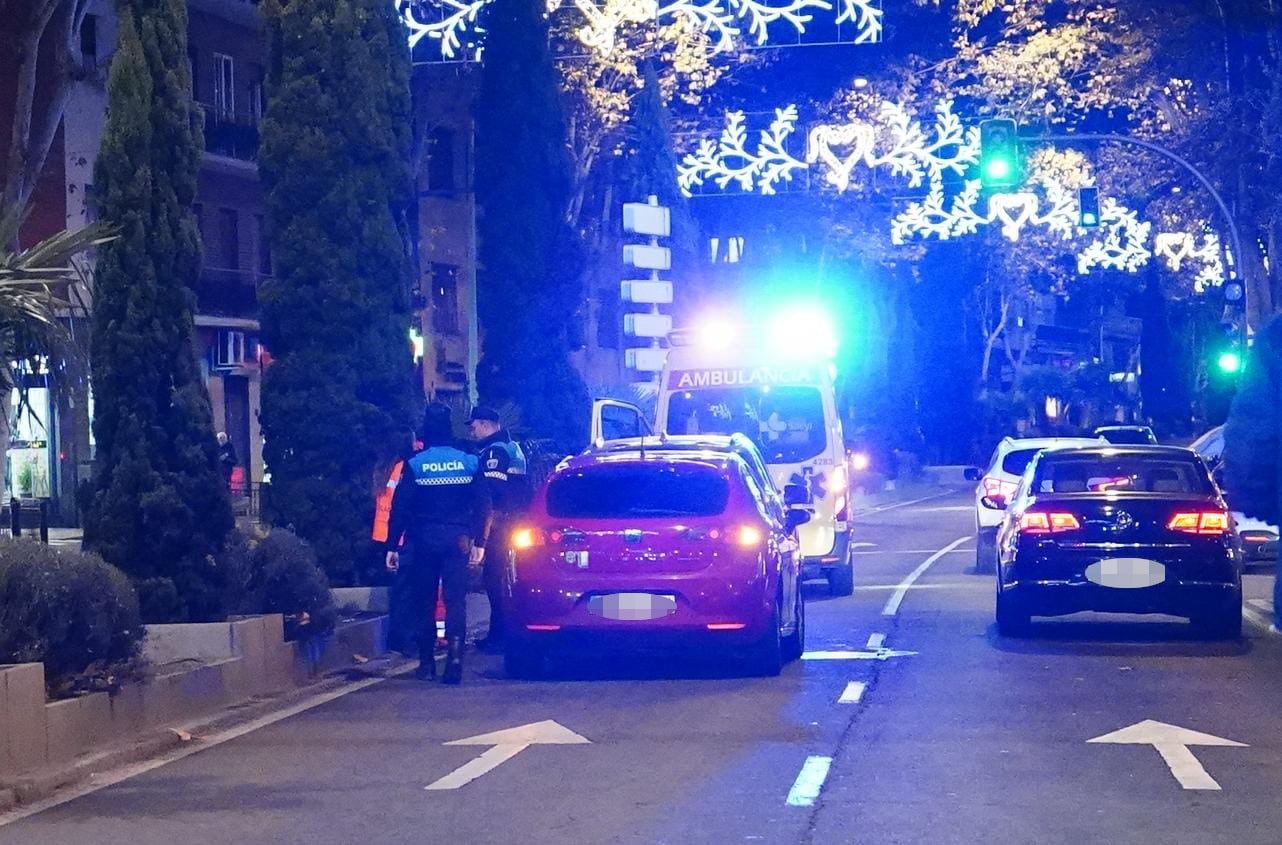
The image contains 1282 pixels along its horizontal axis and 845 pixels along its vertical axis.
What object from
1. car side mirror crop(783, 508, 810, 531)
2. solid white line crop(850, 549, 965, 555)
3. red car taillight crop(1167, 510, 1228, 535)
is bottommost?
solid white line crop(850, 549, 965, 555)

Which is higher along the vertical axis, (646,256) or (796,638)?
(646,256)

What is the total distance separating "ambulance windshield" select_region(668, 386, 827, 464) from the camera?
72.3 feet

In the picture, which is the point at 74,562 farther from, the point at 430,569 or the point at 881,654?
the point at 881,654

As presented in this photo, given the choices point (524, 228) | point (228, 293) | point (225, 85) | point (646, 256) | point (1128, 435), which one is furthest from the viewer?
point (646, 256)

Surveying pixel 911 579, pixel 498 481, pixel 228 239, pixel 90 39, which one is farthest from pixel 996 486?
pixel 228 239

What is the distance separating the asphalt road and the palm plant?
2445mm

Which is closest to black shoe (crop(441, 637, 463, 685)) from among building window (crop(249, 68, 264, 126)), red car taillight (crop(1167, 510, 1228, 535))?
red car taillight (crop(1167, 510, 1228, 535))

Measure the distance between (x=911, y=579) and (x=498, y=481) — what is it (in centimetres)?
970

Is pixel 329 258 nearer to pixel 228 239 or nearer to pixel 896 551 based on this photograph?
pixel 896 551

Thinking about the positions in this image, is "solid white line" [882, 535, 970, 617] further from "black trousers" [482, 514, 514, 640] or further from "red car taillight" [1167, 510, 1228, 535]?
"black trousers" [482, 514, 514, 640]

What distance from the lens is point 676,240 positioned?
64.0m

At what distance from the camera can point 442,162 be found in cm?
5159

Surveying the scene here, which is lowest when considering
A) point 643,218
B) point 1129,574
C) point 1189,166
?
point 1129,574

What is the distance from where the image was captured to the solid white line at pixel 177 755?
9984mm
